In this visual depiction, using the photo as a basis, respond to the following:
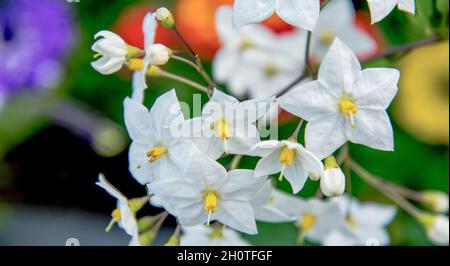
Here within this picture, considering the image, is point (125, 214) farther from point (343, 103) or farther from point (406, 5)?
point (406, 5)

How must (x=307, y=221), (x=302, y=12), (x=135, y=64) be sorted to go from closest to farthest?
(x=302, y=12) → (x=135, y=64) → (x=307, y=221)

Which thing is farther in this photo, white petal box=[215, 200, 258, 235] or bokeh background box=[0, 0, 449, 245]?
bokeh background box=[0, 0, 449, 245]

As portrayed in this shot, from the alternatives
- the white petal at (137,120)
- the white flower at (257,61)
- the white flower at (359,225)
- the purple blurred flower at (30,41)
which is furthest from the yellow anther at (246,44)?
the white petal at (137,120)

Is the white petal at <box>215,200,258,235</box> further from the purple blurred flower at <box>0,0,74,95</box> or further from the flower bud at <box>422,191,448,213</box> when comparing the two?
the purple blurred flower at <box>0,0,74,95</box>

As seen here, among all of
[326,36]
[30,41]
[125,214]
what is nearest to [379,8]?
[125,214]

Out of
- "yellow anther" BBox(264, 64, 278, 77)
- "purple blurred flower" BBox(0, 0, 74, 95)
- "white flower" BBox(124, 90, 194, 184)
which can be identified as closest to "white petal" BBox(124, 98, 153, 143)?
"white flower" BBox(124, 90, 194, 184)

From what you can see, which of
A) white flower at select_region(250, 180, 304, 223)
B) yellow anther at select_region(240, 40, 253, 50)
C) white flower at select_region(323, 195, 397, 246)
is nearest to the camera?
white flower at select_region(250, 180, 304, 223)
